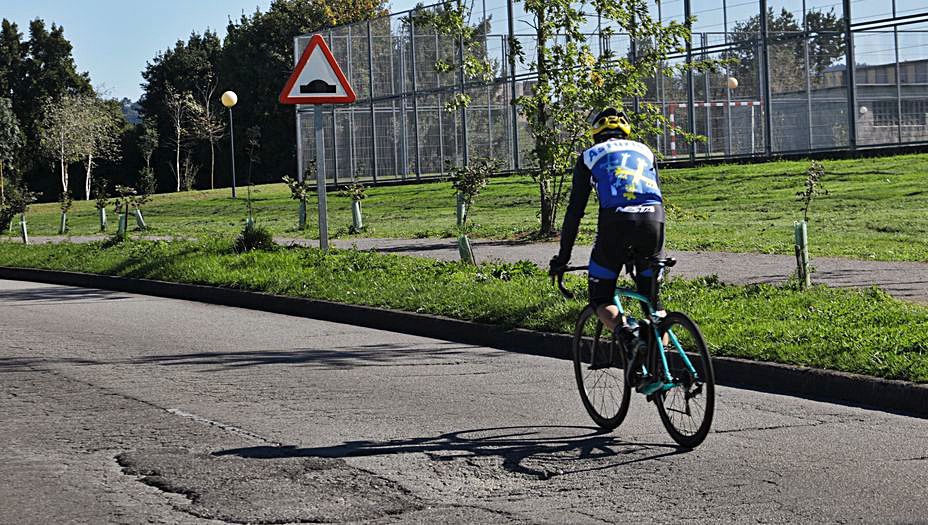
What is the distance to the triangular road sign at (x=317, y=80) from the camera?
53.8 feet

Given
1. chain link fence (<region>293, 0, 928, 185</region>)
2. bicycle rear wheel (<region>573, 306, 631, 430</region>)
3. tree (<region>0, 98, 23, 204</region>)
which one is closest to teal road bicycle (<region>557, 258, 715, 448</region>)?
bicycle rear wheel (<region>573, 306, 631, 430</region>)

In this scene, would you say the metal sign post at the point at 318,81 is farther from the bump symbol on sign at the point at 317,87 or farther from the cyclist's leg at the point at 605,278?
the cyclist's leg at the point at 605,278

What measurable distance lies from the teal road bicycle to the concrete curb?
163 cm

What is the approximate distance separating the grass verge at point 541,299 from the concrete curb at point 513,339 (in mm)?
148

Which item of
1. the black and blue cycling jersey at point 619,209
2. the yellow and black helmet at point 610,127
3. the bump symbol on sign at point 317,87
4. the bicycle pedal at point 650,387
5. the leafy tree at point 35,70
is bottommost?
the bicycle pedal at point 650,387

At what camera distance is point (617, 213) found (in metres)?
7.21

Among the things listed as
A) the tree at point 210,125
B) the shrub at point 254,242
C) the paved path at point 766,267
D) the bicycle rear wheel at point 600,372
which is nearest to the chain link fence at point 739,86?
the paved path at point 766,267

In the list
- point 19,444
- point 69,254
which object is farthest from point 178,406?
point 69,254

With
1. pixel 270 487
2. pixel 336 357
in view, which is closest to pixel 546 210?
pixel 336 357

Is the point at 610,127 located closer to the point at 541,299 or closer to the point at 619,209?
the point at 619,209

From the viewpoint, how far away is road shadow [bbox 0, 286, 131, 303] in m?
17.8

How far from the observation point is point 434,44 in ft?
162

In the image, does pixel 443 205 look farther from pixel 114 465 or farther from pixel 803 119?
pixel 114 465

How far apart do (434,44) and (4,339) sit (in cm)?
3772
